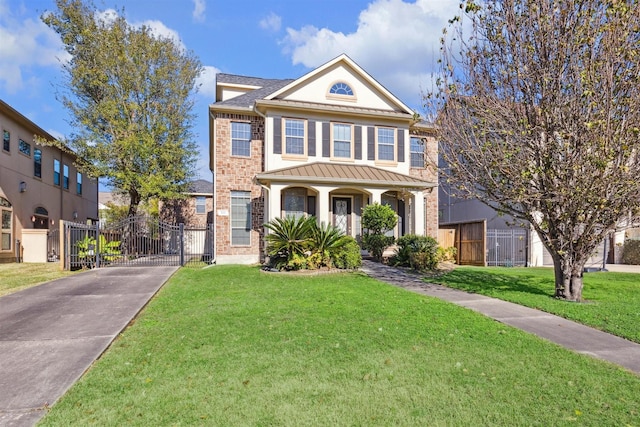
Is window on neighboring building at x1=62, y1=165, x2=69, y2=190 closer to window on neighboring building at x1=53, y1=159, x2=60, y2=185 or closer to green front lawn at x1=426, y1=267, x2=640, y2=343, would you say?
window on neighboring building at x1=53, y1=159, x2=60, y2=185

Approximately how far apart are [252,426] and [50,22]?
76.9ft

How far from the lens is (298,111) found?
16453mm

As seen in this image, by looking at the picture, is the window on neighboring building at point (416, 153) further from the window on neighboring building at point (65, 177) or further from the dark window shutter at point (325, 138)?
the window on neighboring building at point (65, 177)

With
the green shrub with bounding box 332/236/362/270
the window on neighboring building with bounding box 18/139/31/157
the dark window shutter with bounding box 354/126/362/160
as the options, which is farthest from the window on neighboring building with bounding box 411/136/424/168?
the window on neighboring building with bounding box 18/139/31/157

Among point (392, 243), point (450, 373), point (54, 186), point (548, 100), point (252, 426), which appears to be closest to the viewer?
point (252, 426)

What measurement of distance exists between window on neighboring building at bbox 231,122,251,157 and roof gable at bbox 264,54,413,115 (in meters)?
2.08

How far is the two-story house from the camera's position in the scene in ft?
52.7

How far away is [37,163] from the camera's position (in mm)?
20422

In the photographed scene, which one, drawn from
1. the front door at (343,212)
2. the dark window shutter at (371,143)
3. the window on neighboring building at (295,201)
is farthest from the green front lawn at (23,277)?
the dark window shutter at (371,143)

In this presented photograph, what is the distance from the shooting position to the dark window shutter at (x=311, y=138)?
655 inches

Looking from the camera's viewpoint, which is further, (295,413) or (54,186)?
(54,186)

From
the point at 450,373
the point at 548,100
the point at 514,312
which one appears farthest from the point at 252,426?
the point at 548,100

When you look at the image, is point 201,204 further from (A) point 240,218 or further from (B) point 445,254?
(B) point 445,254

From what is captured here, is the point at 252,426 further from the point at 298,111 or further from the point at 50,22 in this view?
the point at 50,22
